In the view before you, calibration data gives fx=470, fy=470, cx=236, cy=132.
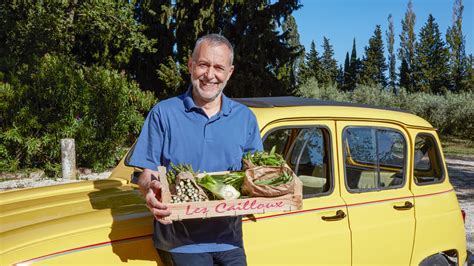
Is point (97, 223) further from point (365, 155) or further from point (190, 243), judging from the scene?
point (365, 155)

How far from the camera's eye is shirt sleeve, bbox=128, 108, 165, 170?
7.84 ft

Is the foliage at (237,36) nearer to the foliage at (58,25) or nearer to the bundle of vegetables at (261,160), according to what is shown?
the foliage at (58,25)

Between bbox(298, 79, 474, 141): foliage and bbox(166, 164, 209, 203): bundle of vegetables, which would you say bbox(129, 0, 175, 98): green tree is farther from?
bbox(166, 164, 209, 203): bundle of vegetables

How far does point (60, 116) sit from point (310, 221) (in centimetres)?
1039

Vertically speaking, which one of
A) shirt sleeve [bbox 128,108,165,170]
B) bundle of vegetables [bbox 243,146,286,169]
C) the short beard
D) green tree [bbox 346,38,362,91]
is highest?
green tree [bbox 346,38,362,91]

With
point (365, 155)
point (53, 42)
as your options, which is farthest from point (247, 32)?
point (365, 155)

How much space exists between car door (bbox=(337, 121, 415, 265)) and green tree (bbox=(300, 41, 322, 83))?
2195 inches

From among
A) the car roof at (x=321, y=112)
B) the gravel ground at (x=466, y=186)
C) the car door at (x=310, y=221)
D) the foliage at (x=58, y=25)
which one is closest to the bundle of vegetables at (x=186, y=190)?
the car door at (x=310, y=221)

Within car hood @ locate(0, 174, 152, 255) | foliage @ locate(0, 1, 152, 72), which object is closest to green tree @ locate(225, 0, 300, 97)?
foliage @ locate(0, 1, 152, 72)

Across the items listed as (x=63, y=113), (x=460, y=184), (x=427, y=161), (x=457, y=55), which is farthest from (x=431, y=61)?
(x=427, y=161)

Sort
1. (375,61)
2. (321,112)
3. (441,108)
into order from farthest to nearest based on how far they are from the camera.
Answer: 1. (375,61)
2. (441,108)
3. (321,112)

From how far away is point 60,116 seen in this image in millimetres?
12148

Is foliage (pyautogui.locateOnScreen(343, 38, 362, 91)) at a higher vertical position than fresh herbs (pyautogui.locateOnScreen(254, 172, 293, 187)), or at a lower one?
higher

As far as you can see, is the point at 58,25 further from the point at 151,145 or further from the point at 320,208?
the point at 151,145
